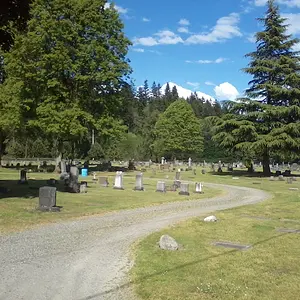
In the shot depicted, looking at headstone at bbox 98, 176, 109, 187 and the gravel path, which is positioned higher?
headstone at bbox 98, 176, 109, 187

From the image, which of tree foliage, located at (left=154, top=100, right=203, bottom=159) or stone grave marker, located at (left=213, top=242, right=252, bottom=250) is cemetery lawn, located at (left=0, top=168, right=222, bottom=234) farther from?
tree foliage, located at (left=154, top=100, right=203, bottom=159)

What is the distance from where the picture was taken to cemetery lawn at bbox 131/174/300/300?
6.07 metres

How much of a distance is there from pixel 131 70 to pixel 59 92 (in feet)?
28.1

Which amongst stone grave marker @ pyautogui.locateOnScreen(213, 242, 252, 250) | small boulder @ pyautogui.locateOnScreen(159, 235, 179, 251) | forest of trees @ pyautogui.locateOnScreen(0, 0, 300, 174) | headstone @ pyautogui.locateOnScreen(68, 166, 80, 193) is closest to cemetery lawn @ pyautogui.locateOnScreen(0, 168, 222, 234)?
headstone @ pyautogui.locateOnScreen(68, 166, 80, 193)

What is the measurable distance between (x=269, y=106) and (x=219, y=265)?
39.0 metres

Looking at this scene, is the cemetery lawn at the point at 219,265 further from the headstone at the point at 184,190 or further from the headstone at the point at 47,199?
the headstone at the point at 184,190

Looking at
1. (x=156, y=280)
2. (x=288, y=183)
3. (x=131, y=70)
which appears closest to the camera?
(x=156, y=280)

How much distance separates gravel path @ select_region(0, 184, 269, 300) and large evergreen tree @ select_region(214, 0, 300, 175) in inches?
1240

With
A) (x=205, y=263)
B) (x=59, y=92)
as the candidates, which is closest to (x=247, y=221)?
(x=205, y=263)

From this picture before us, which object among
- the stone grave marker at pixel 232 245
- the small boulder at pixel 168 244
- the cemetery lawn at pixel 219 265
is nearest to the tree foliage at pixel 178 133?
the cemetery lawn at pixel 219 265

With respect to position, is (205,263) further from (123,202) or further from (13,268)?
(123,202)

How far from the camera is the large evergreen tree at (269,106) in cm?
4281

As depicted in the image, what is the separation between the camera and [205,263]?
7.79 m

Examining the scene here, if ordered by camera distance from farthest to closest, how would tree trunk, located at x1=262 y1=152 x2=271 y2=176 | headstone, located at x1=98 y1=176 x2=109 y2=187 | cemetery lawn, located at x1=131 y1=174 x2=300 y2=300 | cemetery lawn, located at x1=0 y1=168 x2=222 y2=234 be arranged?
tree trunk, located at x1=262 y1=152 x2=271 y2=176, headstone, located at x1=98 y1=176 x2=109 y2=187, cemetery lawn, located at x1=0 y1=168 x2=222 y2=234, cemetery lawn, located at x1=131 y1=174 x2=300 y2=300
